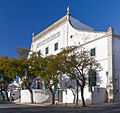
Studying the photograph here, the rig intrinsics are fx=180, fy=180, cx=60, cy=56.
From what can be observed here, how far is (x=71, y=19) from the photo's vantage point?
107ft

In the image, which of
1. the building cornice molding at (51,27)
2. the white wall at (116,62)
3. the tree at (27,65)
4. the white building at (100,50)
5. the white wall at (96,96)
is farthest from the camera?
the building cornice molding at (51,27)

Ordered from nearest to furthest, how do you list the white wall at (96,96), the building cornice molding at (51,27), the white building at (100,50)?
1. the white wall at (96,96)
2. the white building at (100,50)
3. the building cornice molding at (51,27)

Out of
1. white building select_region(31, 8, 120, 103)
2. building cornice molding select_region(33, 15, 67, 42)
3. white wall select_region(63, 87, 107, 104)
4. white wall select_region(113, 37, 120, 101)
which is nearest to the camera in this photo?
white wall select_region(63, 87, 107, 104)

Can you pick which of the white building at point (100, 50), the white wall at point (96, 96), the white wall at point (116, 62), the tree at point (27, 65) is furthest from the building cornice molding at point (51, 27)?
the white wall at point (96, 96)

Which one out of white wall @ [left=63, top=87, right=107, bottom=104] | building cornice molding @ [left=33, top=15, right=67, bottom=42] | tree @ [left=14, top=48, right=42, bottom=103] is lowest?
white wall @ [left=63, top=87, right=107, bottom=104]

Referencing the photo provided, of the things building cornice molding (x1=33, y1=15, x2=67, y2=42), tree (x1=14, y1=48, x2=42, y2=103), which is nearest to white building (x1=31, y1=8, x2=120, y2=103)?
building cornice molding (x1=33, y1=15, x2=67, y2=42)

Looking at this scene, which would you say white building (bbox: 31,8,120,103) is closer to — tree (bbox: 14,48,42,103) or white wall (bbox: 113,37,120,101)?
white wall (bbox: 113,37,120,101)

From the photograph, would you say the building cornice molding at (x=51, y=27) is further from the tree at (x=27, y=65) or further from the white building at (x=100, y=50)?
the tree at (x=27, y=65)

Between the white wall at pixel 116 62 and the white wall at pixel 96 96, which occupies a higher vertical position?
the white wall at pixel 116 62

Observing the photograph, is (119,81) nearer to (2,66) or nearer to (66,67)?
(66,67)

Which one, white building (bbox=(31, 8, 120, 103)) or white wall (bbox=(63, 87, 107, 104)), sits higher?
white building (bbox=(31, 8, 120, 103))

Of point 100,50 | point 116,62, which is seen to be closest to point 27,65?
point 100,50

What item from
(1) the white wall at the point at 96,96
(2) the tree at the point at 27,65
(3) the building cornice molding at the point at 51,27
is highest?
(3) the building cornice molding at the point at 51,27

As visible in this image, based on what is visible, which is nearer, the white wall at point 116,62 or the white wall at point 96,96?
the white wall at point 96,96
